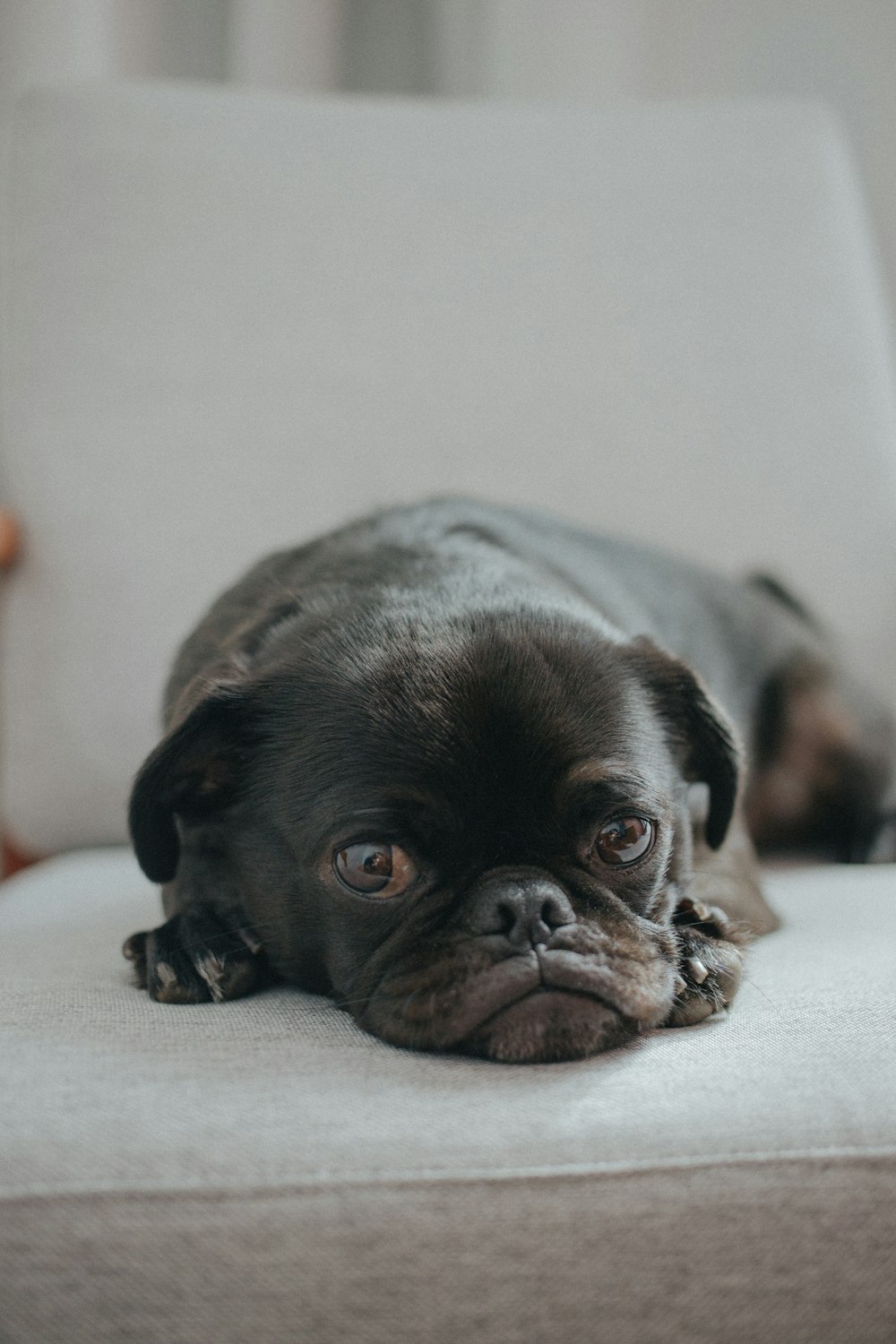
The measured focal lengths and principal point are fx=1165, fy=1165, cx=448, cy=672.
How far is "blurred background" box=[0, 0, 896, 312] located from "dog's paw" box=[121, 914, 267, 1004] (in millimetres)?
2979

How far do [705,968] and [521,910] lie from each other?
0.26 metres

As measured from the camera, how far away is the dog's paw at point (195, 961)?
4.89 feet

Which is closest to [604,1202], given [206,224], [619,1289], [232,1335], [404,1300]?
[619,1289]

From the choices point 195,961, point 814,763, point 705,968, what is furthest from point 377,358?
point 705,968

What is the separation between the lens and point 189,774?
1690 mm

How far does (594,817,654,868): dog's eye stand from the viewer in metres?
1.52

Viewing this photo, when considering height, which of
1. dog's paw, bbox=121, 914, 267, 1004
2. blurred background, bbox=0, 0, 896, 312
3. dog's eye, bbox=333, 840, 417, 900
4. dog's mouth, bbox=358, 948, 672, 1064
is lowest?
dog's paw, bbox=121, 914, 267, 1004

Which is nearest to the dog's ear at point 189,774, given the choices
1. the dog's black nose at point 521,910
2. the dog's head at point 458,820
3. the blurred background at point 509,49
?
the dog's head at point 458,820

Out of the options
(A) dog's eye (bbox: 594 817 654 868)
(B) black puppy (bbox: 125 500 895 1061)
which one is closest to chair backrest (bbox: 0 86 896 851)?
(B) black puppy (bbox: 125 500 895 1061)

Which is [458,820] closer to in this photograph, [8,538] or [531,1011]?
[531,1011]

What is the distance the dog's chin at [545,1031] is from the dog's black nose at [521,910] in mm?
67

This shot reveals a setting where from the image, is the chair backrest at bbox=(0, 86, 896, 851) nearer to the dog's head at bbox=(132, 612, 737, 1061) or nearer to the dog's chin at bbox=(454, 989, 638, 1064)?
the dog's head at bbox=(132, 612, 737, 1061)

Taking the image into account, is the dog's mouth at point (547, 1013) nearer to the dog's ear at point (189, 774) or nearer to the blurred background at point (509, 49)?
the dog's ear at point (189, 774)

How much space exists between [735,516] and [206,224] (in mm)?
1438
